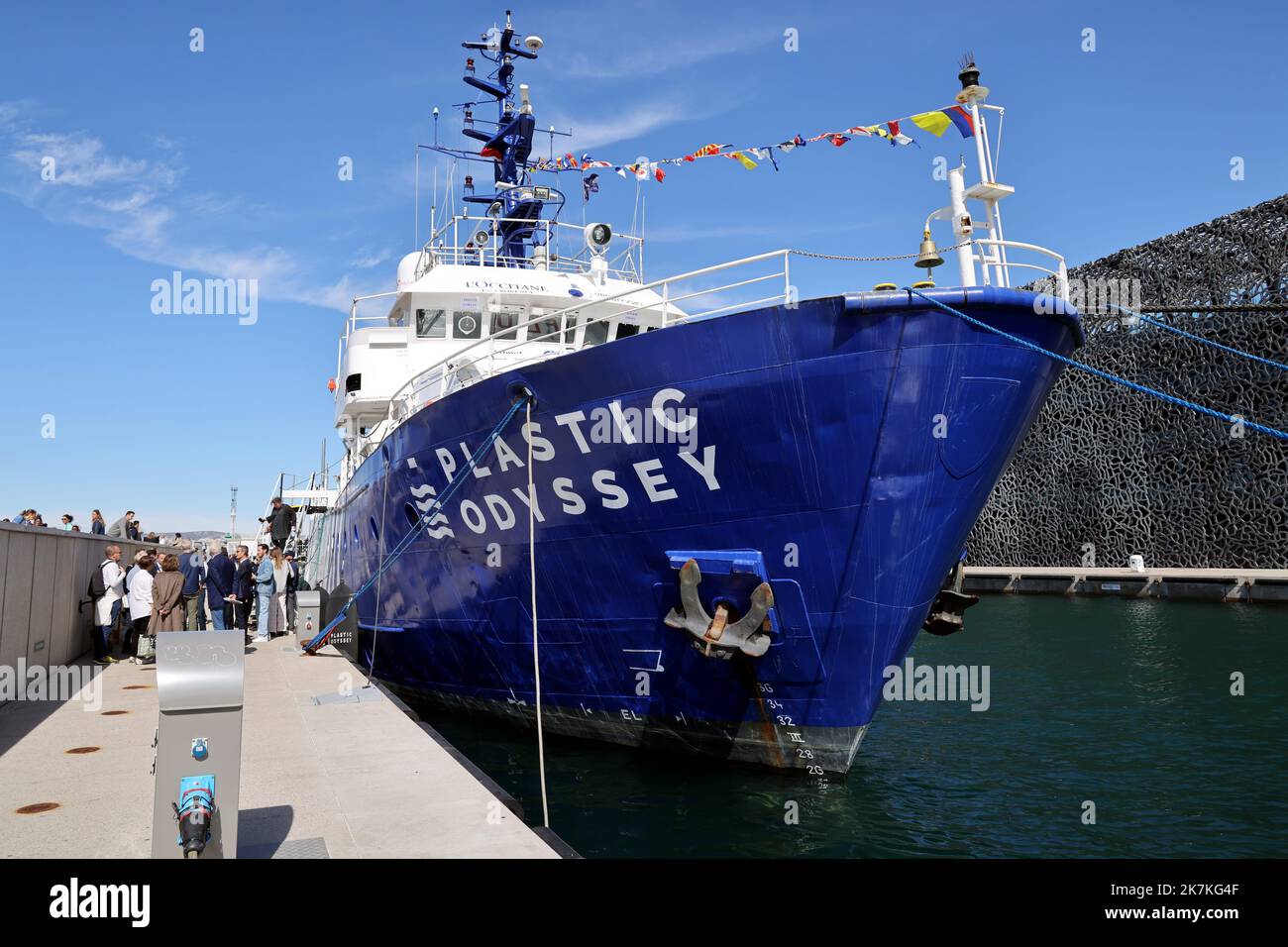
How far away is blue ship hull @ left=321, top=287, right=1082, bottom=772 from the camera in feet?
23.0

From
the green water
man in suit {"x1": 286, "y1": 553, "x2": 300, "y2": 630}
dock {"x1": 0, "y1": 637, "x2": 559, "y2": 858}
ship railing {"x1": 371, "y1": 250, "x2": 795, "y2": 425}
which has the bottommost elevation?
the green water

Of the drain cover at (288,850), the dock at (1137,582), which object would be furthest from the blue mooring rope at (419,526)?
the dock at (1137,582)

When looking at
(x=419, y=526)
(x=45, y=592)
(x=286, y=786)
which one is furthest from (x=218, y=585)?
(x=286, y=786)

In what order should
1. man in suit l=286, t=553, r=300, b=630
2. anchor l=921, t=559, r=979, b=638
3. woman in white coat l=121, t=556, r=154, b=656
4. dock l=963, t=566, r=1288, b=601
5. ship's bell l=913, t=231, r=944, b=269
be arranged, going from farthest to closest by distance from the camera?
dock l=963, t=566, r=1288, b=601 < man in suit l=286, t=553, r=300, b=630 < woman in white coat l=121, t=556, r=154, b=656 < anchor l=921, t=559, r=979, b=638 < ship's bell l=913, t=231, r=944, b=269

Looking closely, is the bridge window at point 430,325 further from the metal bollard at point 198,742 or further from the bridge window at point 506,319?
the metal bollard at point 198,742

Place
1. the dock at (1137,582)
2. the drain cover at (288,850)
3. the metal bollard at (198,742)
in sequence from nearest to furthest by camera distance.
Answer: the metal bollard at (198,742) → the drain cover at (288,850) → the dock at (1137,582)

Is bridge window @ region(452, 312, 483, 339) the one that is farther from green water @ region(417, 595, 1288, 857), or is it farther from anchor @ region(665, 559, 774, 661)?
anchor @ region(665, 559, 774, 661)

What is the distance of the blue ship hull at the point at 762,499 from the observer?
7.00 metres

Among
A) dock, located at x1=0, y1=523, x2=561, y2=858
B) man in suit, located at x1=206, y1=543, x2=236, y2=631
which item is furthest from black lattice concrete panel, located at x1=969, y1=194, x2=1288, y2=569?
dock, located at x1=0, y1=523, x2=561, y2=858

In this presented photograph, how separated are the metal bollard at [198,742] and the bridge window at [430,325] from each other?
31.9 ft

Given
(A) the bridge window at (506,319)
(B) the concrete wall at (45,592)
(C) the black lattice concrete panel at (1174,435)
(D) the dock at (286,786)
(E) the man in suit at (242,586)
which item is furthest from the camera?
(C) the black lattice concrete panel at (1174,435)

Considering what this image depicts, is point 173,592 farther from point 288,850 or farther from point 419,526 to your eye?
point 288,850
